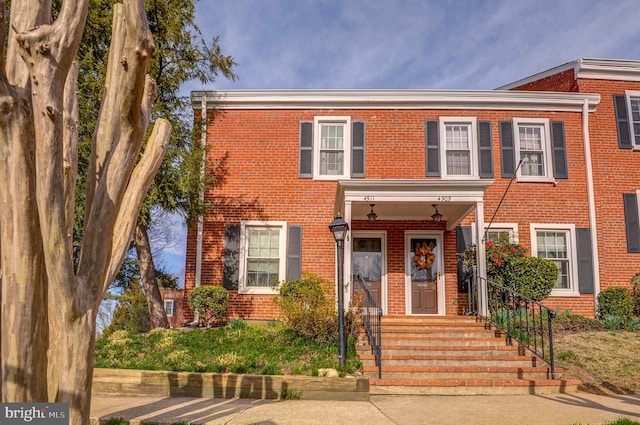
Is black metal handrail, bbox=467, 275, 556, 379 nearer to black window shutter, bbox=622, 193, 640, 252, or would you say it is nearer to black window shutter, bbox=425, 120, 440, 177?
black window shutter, bbox=425, 120, 440, 177

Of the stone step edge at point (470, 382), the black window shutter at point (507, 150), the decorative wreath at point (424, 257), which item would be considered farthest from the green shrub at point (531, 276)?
the stone step edge at point (470, 382)

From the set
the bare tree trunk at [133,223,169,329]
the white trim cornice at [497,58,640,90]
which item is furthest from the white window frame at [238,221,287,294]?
the white trim cornice at [497,58,640,90]

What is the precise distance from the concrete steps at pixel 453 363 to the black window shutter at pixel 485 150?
13.8 ft

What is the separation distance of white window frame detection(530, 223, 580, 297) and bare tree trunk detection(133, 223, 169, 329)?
29.0 ft

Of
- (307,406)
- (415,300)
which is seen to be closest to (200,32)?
(415,300)

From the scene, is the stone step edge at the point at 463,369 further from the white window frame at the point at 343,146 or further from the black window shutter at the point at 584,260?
the white window frame at the point at 343,146

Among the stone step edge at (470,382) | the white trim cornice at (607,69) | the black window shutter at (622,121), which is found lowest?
the stone step edge at (470,382)

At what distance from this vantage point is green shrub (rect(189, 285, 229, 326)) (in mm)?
10656

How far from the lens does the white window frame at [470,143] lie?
11906mm

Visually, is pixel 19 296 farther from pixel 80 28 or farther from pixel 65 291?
pixel 80 28

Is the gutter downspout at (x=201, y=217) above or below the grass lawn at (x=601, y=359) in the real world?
above

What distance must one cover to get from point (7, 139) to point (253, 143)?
9.33 meters

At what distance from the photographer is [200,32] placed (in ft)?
36.6

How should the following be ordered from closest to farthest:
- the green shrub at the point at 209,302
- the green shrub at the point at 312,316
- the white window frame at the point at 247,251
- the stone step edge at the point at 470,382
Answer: the stone step edge at the point at 470,382, the green shrub at the point at 312,316, the green shrub at the point at 209,302, the white window frame at the point at 247,251
